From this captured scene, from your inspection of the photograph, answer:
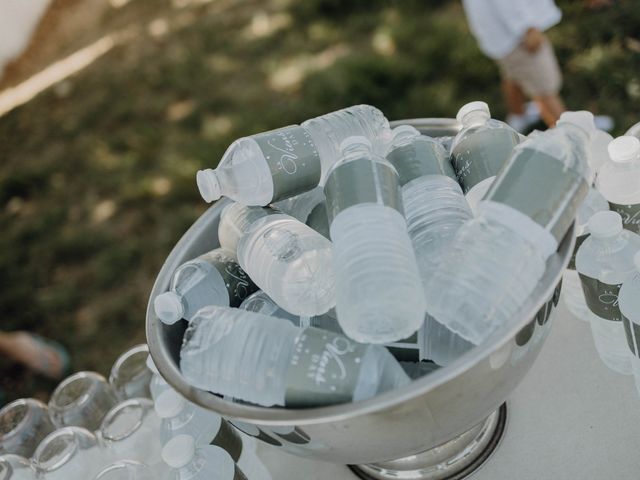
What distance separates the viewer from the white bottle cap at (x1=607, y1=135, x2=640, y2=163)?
3.14 ft

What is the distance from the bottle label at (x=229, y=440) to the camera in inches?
41.6

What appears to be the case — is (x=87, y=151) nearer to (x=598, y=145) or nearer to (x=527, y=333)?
(x=598, y=145)

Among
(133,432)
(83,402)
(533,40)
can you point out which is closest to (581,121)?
(133,432)

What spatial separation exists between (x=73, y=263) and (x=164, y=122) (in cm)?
77

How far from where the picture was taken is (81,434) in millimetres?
1172

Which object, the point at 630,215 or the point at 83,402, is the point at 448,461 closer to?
the point at 630,215

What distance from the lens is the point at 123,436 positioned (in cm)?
113

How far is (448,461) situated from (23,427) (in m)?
0.77

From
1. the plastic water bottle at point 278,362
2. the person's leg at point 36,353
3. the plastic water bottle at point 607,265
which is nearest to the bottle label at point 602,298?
the plastic water bottle at point 607,265

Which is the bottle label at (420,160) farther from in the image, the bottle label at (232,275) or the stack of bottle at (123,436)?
the stack of bottle at (123,436)

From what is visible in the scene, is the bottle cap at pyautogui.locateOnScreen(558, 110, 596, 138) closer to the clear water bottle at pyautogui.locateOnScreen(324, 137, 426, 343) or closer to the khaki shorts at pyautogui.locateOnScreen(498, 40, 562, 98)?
the clear water bottle at pyautogui.locateOnScreen(324, 137, 426, 343)

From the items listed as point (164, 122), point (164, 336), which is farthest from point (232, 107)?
point (164, 336)

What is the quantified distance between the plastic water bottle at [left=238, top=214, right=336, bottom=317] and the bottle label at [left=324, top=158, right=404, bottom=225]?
8 cm

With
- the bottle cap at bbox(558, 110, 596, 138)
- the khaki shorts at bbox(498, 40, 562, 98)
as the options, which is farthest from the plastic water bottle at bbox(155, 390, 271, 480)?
the khaki shorts at bbox(498, 40, 562, 98)
